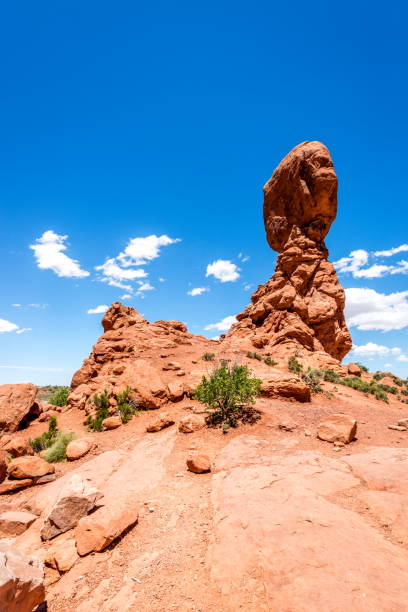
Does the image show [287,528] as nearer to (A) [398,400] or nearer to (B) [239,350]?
(B) [239,350]

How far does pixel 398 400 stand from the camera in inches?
812

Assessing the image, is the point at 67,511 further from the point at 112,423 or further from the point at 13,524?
the point at 112,423

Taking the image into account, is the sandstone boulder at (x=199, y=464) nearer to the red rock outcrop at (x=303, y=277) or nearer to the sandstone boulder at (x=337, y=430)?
the sandstone boulder at (x=337, y=430)

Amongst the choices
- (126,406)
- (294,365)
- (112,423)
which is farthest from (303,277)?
(112,423)

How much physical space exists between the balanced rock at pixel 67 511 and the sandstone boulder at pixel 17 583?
1790 millimetres

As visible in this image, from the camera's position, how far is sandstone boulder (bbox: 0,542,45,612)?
2.83 metres

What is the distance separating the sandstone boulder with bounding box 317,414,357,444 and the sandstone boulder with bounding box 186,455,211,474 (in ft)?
11.4

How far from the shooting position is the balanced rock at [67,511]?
16.9ft

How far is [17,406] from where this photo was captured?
43.3 feet

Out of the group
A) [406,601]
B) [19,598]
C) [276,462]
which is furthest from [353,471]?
[19,598]

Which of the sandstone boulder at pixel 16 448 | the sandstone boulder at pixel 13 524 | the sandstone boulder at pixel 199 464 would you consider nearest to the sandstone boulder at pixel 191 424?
the sandstone boulder at pixel 199 464

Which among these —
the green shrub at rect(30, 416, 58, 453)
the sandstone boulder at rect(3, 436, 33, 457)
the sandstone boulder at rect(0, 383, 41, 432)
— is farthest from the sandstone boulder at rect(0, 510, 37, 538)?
the sandstone boulder at rect(0, 383, 41, 432)

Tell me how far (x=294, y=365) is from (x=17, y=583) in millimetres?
18528

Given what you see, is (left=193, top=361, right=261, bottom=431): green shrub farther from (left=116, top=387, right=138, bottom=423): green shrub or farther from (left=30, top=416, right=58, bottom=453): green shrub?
(left=30, top=416, right=58, bottom=453): green shrub
